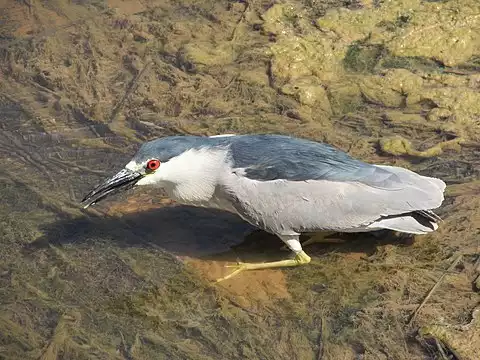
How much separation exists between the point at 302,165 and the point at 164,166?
3.13ft

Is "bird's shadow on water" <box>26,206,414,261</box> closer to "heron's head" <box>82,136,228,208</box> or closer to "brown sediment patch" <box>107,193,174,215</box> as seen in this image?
"brown sediment patch" <box>107,193,174,215</box>

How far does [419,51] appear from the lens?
24.5 feet

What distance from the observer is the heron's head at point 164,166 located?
5066 mm

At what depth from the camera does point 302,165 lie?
5055 millimetres

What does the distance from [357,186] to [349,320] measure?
908 mm

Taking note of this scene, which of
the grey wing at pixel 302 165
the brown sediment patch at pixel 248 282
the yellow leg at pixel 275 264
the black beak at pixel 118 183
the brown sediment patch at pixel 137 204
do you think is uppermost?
the grey wing at pixel 302 165

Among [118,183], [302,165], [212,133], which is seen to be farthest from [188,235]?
[212,133]

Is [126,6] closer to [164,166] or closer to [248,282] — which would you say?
[164,166]

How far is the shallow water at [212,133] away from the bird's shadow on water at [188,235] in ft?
0.05

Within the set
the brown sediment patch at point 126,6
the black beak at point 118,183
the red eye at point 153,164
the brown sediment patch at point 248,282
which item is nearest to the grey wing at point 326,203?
the brown sediment patch at point 248,282

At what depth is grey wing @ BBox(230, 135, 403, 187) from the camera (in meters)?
5.03

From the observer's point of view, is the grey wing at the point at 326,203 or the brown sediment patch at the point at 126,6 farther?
the brown sediment patch at the point at 126,6

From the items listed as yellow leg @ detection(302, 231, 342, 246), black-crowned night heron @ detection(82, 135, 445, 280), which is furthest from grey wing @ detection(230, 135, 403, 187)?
yellow leg @ detection(302, 231, 342, 246)

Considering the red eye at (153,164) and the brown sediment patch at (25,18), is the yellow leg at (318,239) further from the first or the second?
the brown sediment patch at (25,18)
